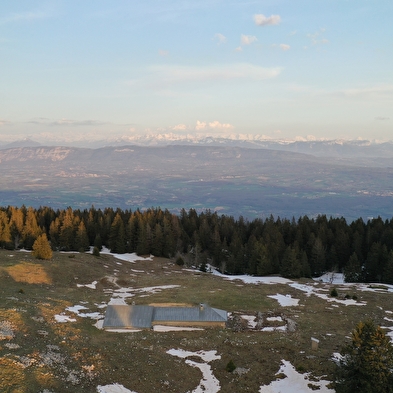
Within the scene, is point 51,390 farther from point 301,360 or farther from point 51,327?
point 301,360

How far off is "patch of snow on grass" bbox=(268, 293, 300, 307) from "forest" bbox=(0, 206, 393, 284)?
21.3m

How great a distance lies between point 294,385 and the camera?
29859mm

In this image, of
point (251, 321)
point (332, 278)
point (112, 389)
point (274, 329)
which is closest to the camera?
point (112, 389)

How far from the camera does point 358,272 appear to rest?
79.4 m

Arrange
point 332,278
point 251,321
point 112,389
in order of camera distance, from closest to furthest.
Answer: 1. point 112,389
2. point 251,321
3. point 332,278

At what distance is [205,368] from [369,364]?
45.1 ft

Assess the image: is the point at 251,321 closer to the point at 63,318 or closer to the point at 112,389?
the point at 63,318

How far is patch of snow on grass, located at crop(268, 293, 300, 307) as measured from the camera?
2118 inches

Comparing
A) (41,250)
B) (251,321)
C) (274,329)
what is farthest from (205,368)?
(41,250)

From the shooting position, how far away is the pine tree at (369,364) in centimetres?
2444

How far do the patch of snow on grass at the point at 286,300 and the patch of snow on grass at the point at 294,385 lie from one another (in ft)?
73.3

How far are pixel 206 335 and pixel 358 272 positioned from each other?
5229 cm

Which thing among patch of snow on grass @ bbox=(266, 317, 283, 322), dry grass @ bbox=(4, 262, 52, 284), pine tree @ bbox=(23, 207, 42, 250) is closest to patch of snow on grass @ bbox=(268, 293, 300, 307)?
patch of snow on grass @ bbox=(266, 317, 283, 322)

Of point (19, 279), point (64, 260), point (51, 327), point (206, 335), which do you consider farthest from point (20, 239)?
point (206, 335)
